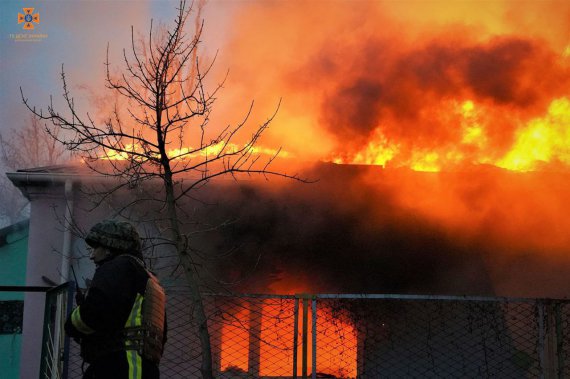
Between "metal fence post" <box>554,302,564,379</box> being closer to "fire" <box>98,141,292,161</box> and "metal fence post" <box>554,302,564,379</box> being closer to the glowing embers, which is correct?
the glowing embers

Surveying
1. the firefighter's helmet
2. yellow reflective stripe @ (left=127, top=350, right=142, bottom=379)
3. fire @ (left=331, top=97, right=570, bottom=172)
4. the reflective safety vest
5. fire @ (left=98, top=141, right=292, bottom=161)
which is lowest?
yellow reflective stripe @ (left=127, top=350, right=142, bottom=379)

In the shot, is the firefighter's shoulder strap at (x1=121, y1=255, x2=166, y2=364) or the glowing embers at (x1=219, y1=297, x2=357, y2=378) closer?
the firefighter's shoulder strap at (x1=121, y1=255, x2=166, y2=364)

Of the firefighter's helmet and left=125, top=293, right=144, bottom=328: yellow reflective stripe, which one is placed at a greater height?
the firefighter's helmet

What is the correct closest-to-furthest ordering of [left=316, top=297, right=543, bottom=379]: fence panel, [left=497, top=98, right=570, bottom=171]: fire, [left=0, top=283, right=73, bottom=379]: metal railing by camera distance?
1. [left=0, top=283, right=73, bottom=379]: metal railing
2. [left=316, top=297, right=543, bottom=379]: fence panel
3. [left=497, top=98, right=570, bottom=171]: fire

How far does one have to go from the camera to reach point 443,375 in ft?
25.8

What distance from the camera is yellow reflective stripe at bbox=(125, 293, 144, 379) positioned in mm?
3125

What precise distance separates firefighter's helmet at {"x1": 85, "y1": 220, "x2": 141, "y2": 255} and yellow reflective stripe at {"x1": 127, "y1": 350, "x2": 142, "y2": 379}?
601 millimetres

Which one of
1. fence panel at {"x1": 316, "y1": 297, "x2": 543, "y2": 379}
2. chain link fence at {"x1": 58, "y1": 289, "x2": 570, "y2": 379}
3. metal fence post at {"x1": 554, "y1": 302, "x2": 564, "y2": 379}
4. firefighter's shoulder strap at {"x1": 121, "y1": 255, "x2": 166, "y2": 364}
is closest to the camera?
firefighter's shoulder strap at {"x1": 121, "y1": 255, "x2": 166, "y2": 364}

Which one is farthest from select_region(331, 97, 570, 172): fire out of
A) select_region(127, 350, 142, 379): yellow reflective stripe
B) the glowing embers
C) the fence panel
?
select_region(127, 350, 142, 379): yellow reflective stripe

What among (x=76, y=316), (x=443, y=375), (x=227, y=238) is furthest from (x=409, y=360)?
(x=76, y=316)

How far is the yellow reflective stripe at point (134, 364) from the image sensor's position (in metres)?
3.12

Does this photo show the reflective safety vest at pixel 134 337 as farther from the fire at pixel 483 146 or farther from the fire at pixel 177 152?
the fire at pixel 483 146

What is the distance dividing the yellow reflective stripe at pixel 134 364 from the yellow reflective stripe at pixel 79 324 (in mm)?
239

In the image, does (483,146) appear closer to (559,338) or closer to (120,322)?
(559,338)
